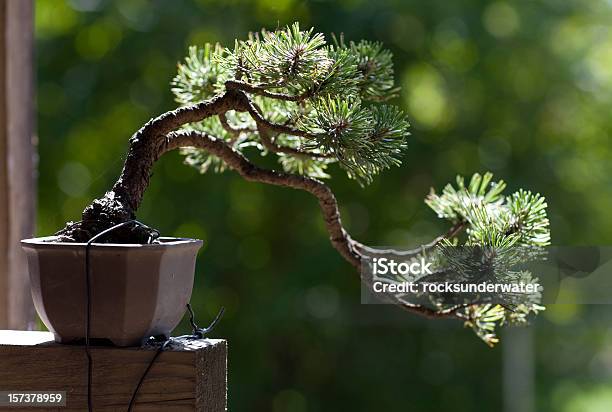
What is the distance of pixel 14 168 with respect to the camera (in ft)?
4.29

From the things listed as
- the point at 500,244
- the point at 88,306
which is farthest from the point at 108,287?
the point at 500,244

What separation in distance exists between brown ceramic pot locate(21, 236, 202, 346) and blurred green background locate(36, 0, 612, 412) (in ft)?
6.19

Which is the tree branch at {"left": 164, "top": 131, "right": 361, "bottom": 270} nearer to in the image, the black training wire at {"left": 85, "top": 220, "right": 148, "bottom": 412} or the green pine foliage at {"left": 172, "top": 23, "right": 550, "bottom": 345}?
the green pine foliage at {"left": 172, "top": 23, "right": 550, "bottom": 345}

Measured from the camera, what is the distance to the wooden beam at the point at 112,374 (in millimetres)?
598

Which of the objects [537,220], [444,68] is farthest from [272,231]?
[537,220]

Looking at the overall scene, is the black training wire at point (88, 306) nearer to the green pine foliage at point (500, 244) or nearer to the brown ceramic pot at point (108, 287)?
the brown ceramic pot at point (108, 287)

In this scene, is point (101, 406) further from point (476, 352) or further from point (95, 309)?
point (476, 352)

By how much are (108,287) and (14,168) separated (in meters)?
0.81

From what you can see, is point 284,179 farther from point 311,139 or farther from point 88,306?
point 88,306

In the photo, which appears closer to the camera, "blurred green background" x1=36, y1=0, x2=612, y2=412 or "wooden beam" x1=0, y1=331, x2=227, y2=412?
"wooden beam" x1=0, y1=331, x2=227, y2=412

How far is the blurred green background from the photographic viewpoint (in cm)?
250

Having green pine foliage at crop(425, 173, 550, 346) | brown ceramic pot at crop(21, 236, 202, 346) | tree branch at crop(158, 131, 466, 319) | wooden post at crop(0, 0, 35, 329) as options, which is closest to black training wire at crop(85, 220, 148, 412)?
brown ceramic pot at crop(21, 236, 202, 346)

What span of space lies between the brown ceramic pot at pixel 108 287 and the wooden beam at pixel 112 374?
0.05ft

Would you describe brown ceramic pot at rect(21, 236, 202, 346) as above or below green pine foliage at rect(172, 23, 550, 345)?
below
